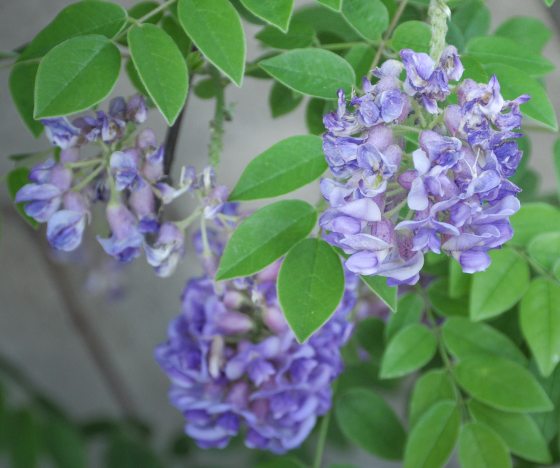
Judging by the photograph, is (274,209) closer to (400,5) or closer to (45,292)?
(400,5)

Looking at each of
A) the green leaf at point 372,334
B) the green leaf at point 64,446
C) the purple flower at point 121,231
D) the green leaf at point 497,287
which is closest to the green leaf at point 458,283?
the green leaf at point 497,287

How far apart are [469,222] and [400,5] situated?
0.82ft

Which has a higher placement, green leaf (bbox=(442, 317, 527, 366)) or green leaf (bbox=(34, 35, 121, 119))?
green leaf (bbox=(34, 35, 121, 119))

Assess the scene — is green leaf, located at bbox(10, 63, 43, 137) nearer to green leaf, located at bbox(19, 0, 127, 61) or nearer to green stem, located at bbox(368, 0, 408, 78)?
green leaf, located at bbox(19, 0, 127, 61)

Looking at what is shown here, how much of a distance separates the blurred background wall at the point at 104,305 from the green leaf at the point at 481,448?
2.75ft

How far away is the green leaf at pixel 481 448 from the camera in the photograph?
27.0 inches

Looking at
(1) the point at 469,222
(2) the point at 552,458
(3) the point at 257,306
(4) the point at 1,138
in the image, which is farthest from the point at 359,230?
(4) the point at 1,138

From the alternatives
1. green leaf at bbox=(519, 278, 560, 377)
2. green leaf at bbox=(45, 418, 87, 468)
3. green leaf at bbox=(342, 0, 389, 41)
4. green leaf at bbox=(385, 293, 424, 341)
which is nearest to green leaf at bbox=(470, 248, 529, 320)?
green leaf at bbox=(519, 278, 560, 377)

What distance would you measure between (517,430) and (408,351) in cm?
11

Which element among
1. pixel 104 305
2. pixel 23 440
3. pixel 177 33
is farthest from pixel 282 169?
pixel 104 305

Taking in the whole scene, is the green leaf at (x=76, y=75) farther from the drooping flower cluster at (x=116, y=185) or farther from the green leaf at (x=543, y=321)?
the green leaf at (x=543, y=321)

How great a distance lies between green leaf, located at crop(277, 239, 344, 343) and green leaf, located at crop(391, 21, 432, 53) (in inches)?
6.2

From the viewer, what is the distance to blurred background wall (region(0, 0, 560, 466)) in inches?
57.1

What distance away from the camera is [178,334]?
74cm
